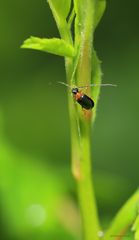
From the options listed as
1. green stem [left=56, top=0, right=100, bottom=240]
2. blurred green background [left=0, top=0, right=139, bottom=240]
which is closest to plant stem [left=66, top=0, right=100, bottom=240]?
green stem [left=56, top=0, right=100, bottom=240]

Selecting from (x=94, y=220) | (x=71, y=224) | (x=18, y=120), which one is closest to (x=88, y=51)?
(x=94, y=220)

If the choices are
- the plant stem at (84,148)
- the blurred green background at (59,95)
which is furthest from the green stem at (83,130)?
the blurred green background at (59,95)

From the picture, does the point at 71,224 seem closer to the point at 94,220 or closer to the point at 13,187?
the point at 13,187

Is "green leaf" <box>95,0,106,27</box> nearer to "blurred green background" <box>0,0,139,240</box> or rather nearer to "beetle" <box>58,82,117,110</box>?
"beetle" <box>58,82,117,110</box>

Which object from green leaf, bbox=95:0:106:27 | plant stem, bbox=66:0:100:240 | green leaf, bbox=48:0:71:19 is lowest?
plant stem, bbox=66:0:100:240

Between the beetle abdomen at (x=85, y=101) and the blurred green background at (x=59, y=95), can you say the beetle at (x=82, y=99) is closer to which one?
the beetle abdomen at (x=85, y=101)

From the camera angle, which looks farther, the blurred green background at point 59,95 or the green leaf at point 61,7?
the blurred green background at point 59,95
